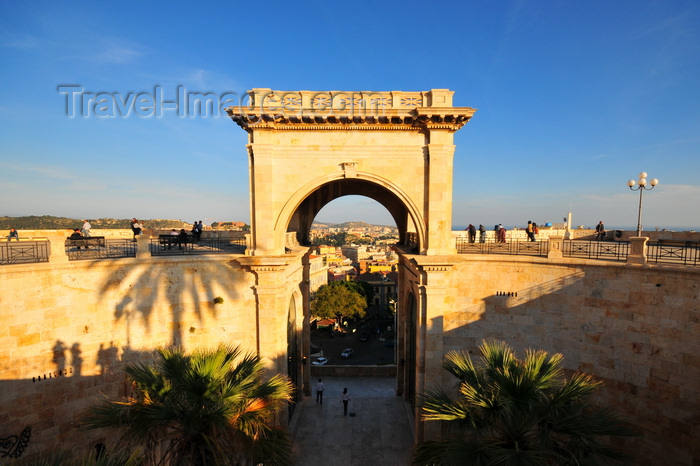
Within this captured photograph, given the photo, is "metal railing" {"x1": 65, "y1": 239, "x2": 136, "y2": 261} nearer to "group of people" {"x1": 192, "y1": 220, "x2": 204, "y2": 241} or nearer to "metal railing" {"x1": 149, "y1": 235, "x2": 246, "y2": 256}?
"metal railing" {"x1": 149, "y1": 235, "x2": 246, "y2": 256}

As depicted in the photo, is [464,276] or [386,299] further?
[386,299]

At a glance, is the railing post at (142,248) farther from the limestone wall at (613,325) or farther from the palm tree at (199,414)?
the limestone wall at (613,325)

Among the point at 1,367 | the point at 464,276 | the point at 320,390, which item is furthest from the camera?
the point at 320,390

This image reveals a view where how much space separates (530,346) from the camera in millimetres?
10016

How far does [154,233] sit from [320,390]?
46.4 ft

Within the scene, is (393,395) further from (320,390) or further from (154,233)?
(154,233)

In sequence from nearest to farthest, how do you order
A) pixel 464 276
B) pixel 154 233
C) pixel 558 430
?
pixel 558 430, pixel 464 276, pixel 154 233

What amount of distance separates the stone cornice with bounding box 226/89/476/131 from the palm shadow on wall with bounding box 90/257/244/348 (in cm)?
519

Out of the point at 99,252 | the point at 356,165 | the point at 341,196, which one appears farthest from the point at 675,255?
the point at 99,252

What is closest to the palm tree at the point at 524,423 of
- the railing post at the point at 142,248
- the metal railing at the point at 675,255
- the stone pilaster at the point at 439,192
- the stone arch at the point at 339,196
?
the stone pilaster at the point at 439,192

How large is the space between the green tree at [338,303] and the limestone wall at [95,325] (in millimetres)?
35344

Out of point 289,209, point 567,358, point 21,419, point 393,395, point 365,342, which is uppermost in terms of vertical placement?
point 289,209

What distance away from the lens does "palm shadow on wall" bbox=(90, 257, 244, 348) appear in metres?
9.54

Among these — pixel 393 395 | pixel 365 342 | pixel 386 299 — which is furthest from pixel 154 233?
pixel 386 299
